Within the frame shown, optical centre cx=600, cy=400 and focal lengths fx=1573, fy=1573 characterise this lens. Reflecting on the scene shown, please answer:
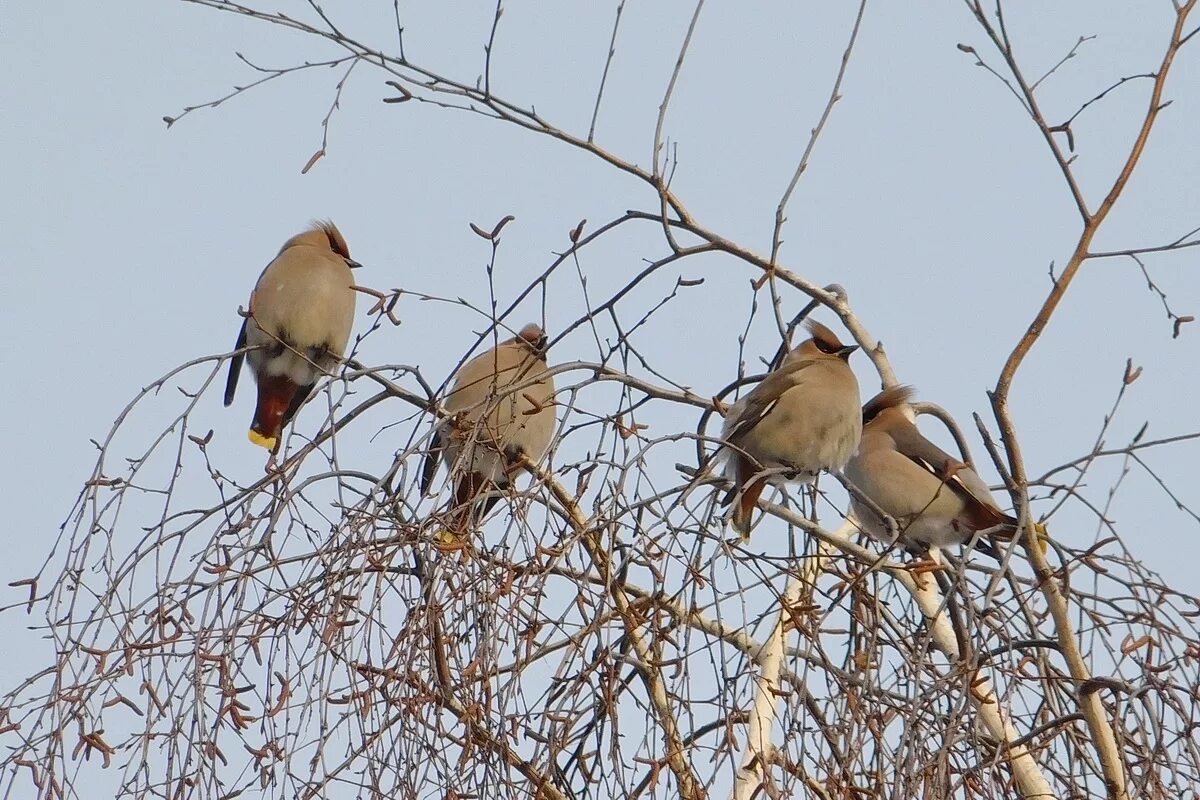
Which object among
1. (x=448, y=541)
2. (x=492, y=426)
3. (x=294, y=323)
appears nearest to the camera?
(x=448, y=541)

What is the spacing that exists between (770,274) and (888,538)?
5.23 feet

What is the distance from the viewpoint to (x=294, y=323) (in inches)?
223

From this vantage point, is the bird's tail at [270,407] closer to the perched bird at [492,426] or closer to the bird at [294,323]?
the bird at [294,323]

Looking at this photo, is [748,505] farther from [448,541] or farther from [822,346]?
[448,541]

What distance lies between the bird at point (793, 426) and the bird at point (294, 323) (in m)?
1.63

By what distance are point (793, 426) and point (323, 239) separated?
2.30 m

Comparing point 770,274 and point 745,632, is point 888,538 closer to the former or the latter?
point 770,274

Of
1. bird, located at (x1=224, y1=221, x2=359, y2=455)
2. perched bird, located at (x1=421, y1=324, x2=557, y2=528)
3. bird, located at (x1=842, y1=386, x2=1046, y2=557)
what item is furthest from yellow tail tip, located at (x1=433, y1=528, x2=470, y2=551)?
bird, located at (x1=224, y1=221, x2=359, y2=455)

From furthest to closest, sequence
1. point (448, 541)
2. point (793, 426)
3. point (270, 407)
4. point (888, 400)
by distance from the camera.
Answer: point (270, 407), point (888, 400), point (793, 426), point (448, 541)

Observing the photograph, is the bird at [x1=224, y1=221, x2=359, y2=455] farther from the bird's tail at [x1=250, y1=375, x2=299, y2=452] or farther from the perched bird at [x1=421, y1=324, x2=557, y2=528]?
the perched bird at [x1=421, y1=324, x2=557, y2=528]

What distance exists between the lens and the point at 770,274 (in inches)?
144

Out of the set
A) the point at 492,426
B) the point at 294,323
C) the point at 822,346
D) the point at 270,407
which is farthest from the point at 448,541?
the point at 270,407

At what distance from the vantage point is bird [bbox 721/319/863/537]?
4660mm

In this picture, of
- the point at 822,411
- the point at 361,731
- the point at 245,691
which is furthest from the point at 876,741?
the point at 822,411
